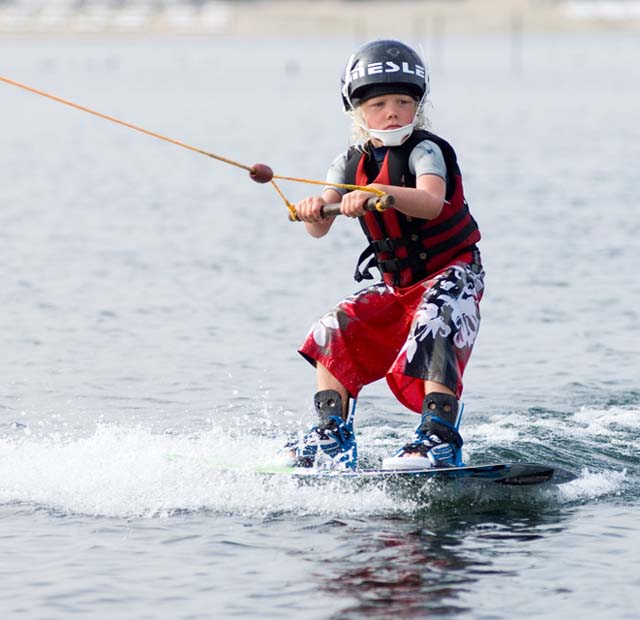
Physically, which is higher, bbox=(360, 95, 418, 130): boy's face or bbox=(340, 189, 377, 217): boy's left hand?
bbox=(360, 95, 418, 130): boy's face

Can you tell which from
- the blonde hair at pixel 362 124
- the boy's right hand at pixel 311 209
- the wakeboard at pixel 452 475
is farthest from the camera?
the blonde hair at pixel 362 124

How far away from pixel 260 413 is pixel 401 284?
2.36 metres

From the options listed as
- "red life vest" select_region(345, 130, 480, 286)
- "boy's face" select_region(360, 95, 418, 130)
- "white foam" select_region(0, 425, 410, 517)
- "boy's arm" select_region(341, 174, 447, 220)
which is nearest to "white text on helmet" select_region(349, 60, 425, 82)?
"boy's face" select_region(360, 95, 418, 130)

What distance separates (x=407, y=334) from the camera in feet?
25.9

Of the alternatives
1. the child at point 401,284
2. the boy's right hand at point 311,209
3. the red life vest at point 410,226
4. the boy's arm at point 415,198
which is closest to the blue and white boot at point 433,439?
the child at point 401,284

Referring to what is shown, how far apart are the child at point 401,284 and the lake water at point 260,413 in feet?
1.30

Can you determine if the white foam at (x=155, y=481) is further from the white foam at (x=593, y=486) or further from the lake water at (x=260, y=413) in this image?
the white foam at (x=593, y=486)

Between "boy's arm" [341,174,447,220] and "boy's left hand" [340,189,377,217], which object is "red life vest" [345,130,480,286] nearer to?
"boy's arm" [341,174,447,220]

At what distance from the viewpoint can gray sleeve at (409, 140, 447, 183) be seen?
7.51 metres

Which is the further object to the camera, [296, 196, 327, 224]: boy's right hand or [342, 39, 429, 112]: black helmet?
[342, 39, 429, 112]: black helmet

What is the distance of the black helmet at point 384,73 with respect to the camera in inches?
299

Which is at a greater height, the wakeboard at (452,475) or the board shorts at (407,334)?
the board shorts at (407,334)

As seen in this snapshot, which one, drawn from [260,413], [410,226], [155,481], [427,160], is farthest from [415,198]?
[260,413]

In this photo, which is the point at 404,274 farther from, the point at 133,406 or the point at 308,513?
the point at 133,406
